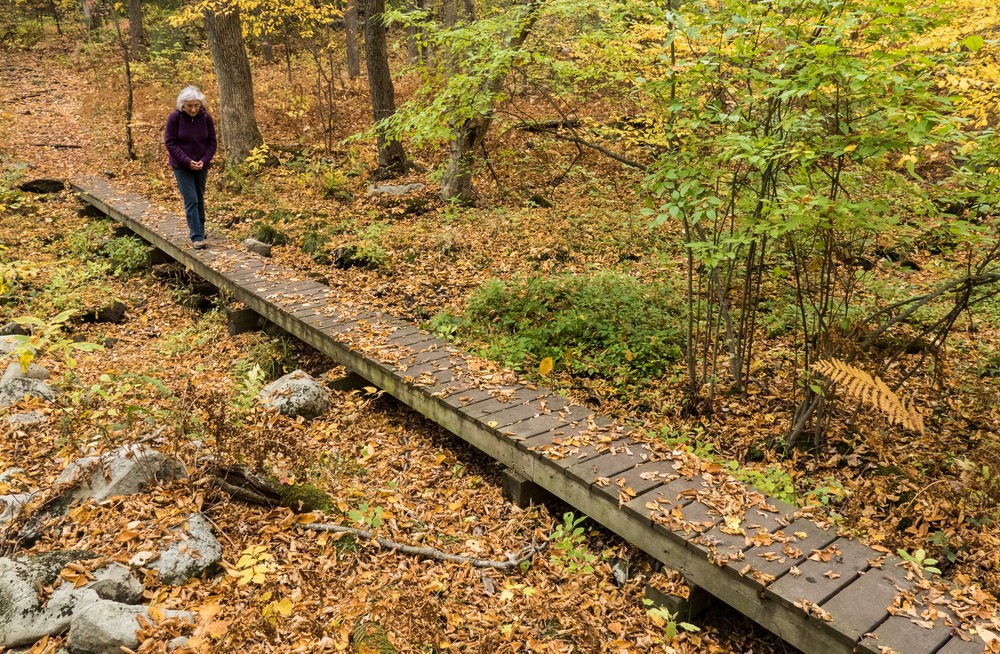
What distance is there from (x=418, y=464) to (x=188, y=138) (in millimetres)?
6161

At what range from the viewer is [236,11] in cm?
1325

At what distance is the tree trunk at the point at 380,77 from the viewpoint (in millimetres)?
13078

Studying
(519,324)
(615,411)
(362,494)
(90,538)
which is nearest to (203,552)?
(90,538)

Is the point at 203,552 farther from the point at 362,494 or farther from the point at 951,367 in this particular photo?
the point at 951,367

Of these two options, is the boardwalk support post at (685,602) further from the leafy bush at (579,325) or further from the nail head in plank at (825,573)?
the leafy bush at (579,325)

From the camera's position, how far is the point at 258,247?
33.1 ft

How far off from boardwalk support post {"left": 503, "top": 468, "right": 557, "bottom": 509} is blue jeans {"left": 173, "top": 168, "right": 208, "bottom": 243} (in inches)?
263

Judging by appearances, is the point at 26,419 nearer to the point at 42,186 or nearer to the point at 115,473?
the point at 115,473

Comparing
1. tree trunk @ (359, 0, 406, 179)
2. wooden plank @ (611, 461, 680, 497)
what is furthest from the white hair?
wooden plank @ (611, 461, 680, 497)

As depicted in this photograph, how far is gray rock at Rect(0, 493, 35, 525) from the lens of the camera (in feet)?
12.9

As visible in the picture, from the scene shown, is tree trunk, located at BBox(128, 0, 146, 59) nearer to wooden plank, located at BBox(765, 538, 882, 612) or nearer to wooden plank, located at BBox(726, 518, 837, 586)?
wooden plank, located at BBox(726, 518, 837, 586)

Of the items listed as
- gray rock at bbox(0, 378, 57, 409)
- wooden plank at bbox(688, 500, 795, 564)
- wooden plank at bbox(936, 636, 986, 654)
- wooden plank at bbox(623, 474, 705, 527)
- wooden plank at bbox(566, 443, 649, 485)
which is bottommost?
wooden plank at bbox(936, 636, 986, 654)

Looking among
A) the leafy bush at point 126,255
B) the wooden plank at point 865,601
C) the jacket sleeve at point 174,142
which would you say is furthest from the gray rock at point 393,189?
the wooden plank at point 865,601

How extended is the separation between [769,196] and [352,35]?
20480 millimetres
